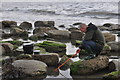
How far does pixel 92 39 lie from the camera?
291 inches

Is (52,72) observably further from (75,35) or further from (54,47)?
(75,35)

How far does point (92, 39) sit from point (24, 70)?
2564 millimetres

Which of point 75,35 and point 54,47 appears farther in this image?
point 75,35

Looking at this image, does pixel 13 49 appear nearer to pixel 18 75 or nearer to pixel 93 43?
pixel 18 75

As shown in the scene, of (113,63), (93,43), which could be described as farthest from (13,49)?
(113,63)

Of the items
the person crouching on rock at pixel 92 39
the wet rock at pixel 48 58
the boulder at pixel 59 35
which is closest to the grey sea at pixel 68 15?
the boulder at pixel 59 35

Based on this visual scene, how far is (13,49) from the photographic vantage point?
937 cm

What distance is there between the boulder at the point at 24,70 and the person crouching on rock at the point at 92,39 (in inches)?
65.7

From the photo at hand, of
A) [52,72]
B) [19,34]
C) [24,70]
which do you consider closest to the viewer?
[24,70]

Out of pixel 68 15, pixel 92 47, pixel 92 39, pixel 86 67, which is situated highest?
pixel 92 39

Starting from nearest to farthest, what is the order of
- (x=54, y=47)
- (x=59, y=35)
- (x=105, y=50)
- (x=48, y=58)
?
(x=48, y=58)
(x=105, y=50)
(x=54, y=47)
(x=59, y=35)

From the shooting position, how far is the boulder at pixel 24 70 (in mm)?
6430

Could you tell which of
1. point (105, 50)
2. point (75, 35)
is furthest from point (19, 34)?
point (105, 50)

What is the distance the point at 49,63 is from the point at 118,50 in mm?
3717
